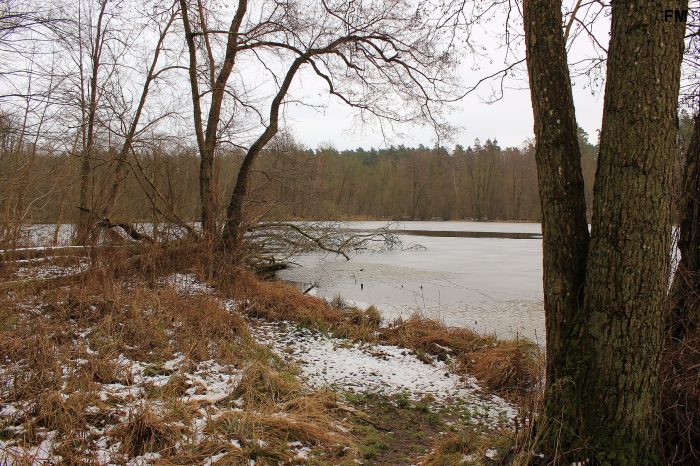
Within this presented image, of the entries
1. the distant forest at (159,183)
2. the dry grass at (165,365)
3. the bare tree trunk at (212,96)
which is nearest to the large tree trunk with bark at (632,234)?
the distant forest at (159,183)

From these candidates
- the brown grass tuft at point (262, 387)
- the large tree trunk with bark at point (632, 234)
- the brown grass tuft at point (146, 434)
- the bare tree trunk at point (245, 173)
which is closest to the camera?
the large tree trunk with bark at point (632, 234)

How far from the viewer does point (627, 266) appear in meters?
2.45

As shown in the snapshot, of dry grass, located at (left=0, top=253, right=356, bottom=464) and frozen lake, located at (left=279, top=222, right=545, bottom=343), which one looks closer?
dry grass, located at (left=0, top=253, right=356, bottom=464)

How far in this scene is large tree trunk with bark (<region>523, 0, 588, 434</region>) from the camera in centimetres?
274

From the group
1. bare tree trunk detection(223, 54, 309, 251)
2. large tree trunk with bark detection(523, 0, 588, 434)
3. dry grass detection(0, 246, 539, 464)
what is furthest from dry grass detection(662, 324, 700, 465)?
bare tree trunk detection(223, 54, 309, 251)

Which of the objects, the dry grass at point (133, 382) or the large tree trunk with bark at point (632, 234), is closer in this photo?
the large tree trunk with bark at point (632, 234)

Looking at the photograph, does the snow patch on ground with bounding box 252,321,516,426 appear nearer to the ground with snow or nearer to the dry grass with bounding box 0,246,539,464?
the ground with snow

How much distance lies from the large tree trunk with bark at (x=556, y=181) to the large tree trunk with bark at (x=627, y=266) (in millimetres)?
47

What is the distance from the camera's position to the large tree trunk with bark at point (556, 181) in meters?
2.74

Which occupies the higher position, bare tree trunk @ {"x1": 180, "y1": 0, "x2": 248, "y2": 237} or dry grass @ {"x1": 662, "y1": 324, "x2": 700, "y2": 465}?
bare tree trunk @ {"x1": 180, "y1": 0, "x2": 248, "y2": 237}

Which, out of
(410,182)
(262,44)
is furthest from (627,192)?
(410,182)

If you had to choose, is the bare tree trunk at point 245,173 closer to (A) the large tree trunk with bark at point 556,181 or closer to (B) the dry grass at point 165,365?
(B) the dry grass at point 165,365

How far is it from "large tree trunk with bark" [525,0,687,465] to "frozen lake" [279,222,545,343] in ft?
11.4

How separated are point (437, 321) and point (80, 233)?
7.10 metres
